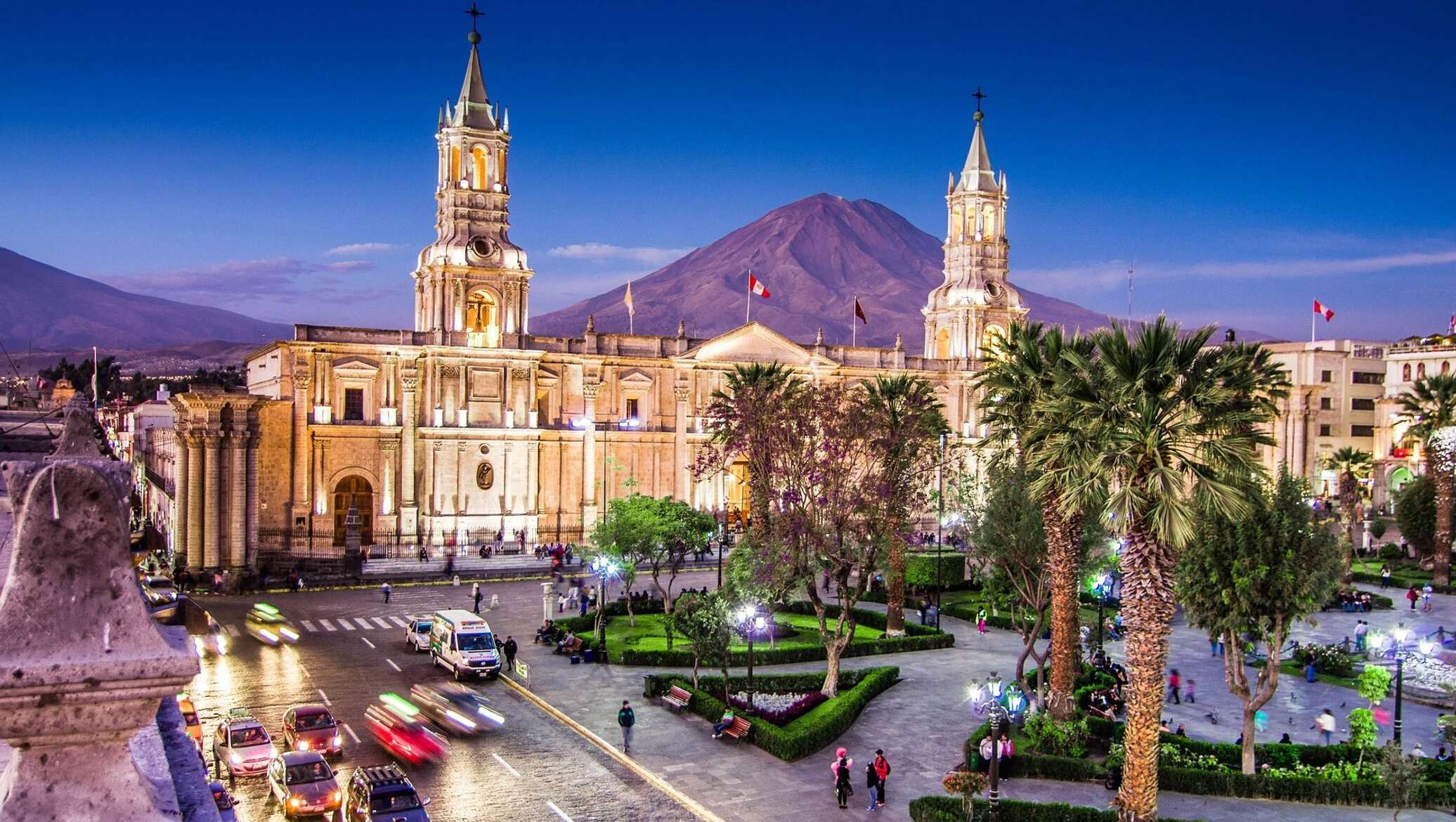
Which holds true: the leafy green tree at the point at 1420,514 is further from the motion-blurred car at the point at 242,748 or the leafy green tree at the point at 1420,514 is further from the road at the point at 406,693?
the motion-blurred car at the point at 242,748

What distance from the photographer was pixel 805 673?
33719 millimetres

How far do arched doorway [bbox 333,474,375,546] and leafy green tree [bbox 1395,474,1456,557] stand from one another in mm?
54909

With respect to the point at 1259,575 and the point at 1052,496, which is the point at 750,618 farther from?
the point at 1259,575

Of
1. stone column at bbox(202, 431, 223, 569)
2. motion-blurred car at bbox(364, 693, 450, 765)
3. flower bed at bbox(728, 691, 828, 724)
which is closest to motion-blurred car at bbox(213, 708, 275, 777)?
motion-blurred car at bbox(364, 693, 450, 765)

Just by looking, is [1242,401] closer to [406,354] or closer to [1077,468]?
[1077,468]

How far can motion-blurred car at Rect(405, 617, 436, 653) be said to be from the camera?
37.0 metres

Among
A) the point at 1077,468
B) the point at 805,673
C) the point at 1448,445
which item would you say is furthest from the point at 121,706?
the point at 1448,445

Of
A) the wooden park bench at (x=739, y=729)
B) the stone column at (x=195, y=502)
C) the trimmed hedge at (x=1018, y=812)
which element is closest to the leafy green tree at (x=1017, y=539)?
the wooden park bench at (x=739, y=729)

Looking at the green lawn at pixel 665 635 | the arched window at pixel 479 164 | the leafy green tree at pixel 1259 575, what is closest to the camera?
the leafy green tree at pixel 1259 575

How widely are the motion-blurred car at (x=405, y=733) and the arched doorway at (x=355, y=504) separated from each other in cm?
3097

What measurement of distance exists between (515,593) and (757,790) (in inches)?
1120

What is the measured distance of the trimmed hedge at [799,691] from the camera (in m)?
26.3

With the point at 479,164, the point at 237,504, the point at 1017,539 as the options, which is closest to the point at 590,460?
the point at 479,164

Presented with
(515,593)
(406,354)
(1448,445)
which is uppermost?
(406,354)
